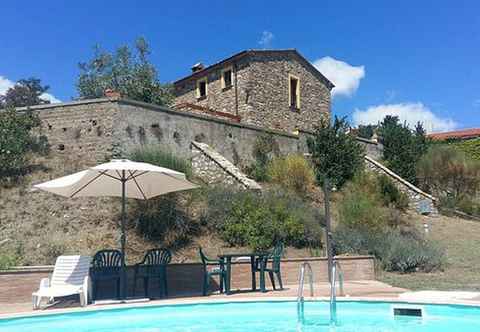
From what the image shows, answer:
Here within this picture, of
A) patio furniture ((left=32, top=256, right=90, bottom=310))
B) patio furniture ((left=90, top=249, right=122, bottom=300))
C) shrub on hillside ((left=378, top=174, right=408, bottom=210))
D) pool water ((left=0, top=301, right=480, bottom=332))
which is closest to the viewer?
pool water ((left=0, top=301, right=480, bottom=332))

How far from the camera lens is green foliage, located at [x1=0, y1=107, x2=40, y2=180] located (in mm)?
14328

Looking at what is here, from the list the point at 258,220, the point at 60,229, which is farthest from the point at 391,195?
the point at 60,229

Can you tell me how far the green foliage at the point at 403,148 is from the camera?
2286cm

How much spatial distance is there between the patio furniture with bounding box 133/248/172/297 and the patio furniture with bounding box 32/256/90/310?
1035 mm

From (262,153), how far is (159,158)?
20.0ft

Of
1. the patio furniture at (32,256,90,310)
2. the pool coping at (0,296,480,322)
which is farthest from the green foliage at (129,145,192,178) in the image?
the pool coping at (0,296,480,322)

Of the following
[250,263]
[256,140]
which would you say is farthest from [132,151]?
[250,263]

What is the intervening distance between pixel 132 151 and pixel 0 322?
376 inches

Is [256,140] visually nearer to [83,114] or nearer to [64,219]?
[83,114]

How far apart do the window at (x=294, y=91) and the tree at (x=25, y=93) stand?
1904 centimetres

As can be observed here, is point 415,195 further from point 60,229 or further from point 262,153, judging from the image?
point 60,229

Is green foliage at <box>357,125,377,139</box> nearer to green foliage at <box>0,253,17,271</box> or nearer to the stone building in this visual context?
the stone building

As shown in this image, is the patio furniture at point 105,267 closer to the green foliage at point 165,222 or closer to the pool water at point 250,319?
the pool water at point 250,319

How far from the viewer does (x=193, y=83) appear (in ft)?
85.6
